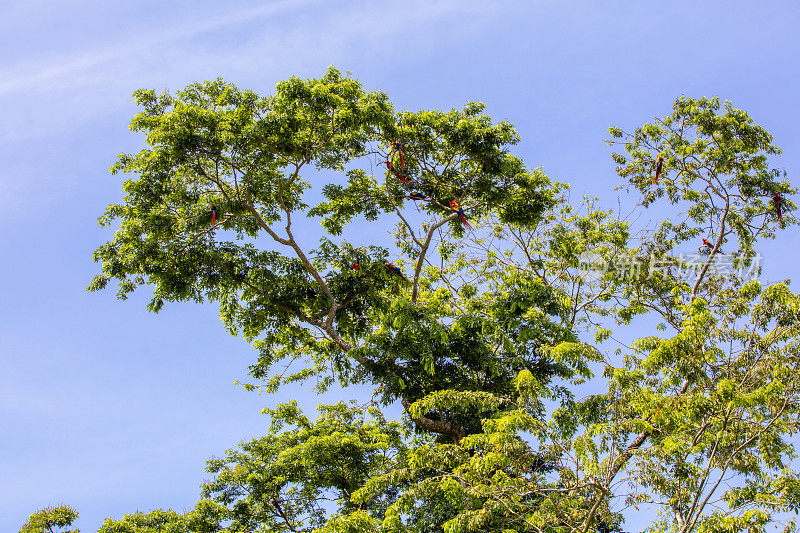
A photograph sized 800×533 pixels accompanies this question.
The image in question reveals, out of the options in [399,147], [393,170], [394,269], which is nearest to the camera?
[399,147]

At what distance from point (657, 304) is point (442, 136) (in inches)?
256

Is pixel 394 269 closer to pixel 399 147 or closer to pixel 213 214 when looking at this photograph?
pixel 399 147

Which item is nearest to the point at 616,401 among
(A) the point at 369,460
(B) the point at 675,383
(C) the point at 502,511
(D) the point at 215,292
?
(B) the point at 675,383

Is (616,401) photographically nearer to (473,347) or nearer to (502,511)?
(502,511)

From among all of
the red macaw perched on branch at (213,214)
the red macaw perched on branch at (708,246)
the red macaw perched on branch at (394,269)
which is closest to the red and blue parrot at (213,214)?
the red macaw perched on branch at (213,214)

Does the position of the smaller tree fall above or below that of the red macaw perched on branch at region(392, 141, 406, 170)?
below

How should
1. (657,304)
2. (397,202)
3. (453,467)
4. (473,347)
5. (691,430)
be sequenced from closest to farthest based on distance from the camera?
(691,430) → (453,467) → (473,347) → (397,202) → (657,304)

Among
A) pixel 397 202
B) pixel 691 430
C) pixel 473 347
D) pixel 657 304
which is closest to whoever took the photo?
pixel 691 430

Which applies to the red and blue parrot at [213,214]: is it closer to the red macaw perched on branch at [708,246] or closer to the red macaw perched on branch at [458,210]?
the red macaw perched on branch at [458,210]

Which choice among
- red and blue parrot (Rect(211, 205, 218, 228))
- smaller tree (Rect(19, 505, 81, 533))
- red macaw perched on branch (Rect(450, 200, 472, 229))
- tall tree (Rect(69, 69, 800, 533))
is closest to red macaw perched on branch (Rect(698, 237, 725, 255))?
tall tree (Rect(69, 69, 800, 533))

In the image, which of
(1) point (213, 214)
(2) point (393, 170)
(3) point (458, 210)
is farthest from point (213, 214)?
(3) point (458, 210)

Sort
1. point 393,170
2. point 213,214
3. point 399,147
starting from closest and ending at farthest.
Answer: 1. point 213,214
2. point 399,147
3. point 393,170

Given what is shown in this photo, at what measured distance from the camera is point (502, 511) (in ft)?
29.4

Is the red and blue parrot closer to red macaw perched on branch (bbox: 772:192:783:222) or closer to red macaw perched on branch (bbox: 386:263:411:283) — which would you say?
red macaw perched on branch (bbox: 386:263:411:283)
